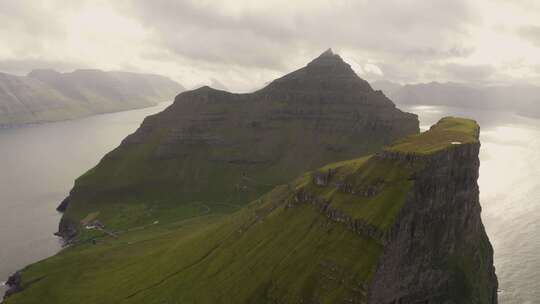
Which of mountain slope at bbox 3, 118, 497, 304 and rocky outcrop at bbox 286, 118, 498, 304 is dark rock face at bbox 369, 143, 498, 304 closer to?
rocky outcrop at bbox 286, 118, 498, 304

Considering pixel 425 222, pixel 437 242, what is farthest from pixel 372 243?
pixel 437 242

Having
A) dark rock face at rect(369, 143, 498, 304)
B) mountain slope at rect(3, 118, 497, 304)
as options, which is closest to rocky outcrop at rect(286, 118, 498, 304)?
dark rock face at rect(369, 143, 498, 304)

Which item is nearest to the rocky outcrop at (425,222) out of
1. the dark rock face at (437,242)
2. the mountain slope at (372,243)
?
the dark rock face at (437,242)

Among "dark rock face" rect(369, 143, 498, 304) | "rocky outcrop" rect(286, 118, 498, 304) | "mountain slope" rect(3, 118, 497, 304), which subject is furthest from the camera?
"mountain slope" rect(3, 118, 497, 304)

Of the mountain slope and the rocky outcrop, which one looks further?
the mountain slope

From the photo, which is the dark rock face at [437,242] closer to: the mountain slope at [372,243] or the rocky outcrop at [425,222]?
the rocky outcrop at [425,222]

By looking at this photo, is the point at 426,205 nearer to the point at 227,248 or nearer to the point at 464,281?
the point at 464,281

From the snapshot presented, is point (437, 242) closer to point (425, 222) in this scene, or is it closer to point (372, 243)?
point (425, 222)
